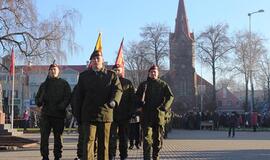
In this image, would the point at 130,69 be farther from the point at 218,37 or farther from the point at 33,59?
the point at 33,59

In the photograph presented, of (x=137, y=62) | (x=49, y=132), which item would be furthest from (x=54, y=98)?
(x=137, y=62)

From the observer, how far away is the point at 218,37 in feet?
262

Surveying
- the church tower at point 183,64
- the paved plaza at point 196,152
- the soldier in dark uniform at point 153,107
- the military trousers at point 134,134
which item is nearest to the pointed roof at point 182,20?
the church tower at point 183,64

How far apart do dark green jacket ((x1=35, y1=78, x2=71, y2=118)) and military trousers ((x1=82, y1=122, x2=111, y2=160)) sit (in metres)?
2.79

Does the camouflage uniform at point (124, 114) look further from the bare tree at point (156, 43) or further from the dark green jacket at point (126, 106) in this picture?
the bare tree at point (156, 43)

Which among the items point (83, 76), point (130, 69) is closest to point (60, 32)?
point (83, 76)

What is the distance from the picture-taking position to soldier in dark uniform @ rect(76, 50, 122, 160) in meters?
8.63

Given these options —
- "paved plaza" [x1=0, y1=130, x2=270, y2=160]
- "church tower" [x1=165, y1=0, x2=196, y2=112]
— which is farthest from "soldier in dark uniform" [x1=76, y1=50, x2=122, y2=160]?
"church tower" [x1=165, y1=0, x2=196, y2=112]

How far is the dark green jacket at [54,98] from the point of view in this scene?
1145 cm

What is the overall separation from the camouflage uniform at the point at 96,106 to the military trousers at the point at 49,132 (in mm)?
2744

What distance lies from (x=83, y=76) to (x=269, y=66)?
80.8 m

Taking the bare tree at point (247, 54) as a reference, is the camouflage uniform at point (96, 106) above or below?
below

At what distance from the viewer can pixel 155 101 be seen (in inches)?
452

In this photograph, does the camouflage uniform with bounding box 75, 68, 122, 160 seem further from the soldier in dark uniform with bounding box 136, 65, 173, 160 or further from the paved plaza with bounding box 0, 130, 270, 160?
the paved plaza with bounding box 0, 130, 270, 160
